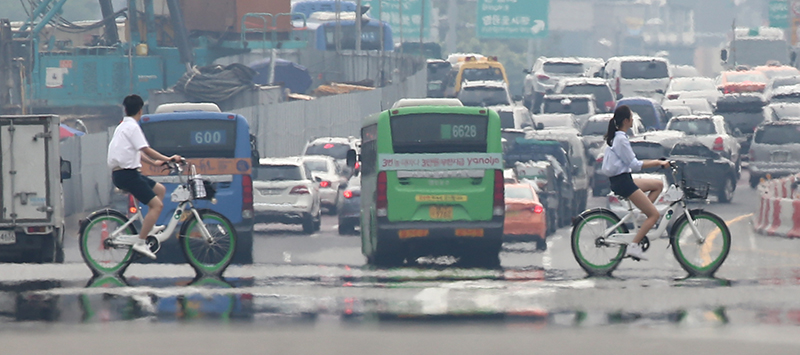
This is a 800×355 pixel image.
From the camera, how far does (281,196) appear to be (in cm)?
2711

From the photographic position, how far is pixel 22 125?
1694 centimetres

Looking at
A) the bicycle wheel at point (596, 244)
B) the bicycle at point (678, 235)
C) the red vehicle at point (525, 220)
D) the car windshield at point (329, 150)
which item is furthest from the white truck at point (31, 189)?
the car windshield at point (329, 150)

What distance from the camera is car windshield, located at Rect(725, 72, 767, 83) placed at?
180 feet

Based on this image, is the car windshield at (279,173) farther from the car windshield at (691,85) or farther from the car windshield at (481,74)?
the car windshield at (481,74)

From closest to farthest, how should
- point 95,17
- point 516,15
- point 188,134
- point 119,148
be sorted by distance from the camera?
point 119,148 → point 188,134 → point 516,15 → point 95,17

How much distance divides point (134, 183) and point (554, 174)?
50.3ft

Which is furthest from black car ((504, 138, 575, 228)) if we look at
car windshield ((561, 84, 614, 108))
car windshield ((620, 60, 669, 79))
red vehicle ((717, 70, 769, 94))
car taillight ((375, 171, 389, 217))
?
red vehicle ((717, 70, 769, 94))

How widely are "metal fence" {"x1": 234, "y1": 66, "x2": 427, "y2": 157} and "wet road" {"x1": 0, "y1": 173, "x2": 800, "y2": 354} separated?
1100 inches

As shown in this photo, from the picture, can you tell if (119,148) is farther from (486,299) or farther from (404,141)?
(404,141)

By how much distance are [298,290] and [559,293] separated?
2.08 m

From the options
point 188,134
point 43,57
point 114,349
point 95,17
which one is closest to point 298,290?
point 114,349

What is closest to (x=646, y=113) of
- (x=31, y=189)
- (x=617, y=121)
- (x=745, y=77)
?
(x=745, y=77)

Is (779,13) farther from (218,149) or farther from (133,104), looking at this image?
(133,104)

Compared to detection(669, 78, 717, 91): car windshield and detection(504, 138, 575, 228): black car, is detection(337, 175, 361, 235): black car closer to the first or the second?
detection(504, 138, 575, 228): black car
